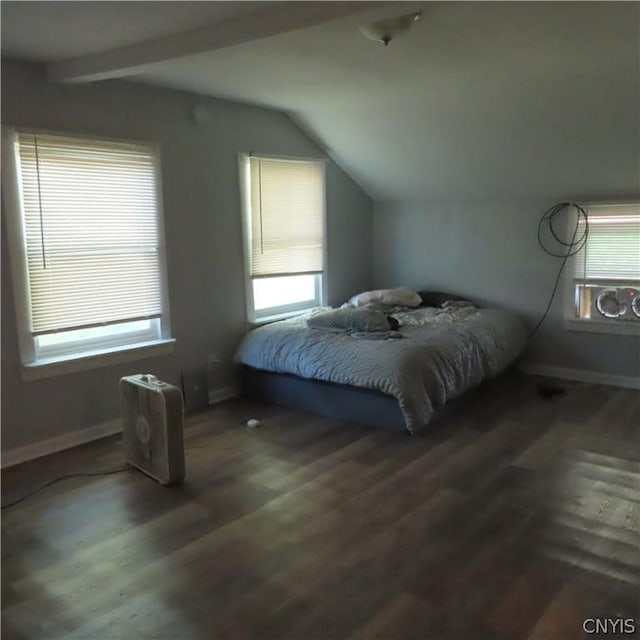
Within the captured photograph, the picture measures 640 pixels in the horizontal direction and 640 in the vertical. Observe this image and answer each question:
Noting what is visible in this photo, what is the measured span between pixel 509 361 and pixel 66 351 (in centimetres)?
335

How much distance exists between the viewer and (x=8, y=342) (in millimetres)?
3672

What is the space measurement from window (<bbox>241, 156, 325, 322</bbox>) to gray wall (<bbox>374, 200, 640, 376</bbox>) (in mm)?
952

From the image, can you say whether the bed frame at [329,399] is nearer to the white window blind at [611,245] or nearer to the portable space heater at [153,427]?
the portable space heater at [153,427]

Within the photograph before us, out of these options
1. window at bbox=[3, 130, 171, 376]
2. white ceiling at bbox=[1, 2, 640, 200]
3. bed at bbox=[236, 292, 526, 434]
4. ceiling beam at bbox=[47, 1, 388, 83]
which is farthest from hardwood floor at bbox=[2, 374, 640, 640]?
ceiling beam at bbox=[47, 1, 388, 83]

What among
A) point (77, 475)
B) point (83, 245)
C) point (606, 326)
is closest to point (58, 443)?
point (77, 475)

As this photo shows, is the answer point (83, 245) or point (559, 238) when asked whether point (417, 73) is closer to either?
point (559, 238)

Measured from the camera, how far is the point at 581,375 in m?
5.37

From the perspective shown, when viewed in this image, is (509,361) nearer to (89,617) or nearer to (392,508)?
(392,508)

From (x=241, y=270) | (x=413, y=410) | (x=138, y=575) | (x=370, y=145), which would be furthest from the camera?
(x=370, y=145)

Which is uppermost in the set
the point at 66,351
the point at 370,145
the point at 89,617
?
the point at 370,145

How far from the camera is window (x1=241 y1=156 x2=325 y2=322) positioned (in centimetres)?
512

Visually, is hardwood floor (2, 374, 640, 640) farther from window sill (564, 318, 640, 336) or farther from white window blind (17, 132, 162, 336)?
window sill (564, 318, 640, 336)

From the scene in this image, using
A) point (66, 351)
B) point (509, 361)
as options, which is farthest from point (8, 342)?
point (509, 361)

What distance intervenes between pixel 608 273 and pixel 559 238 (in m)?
0.50
